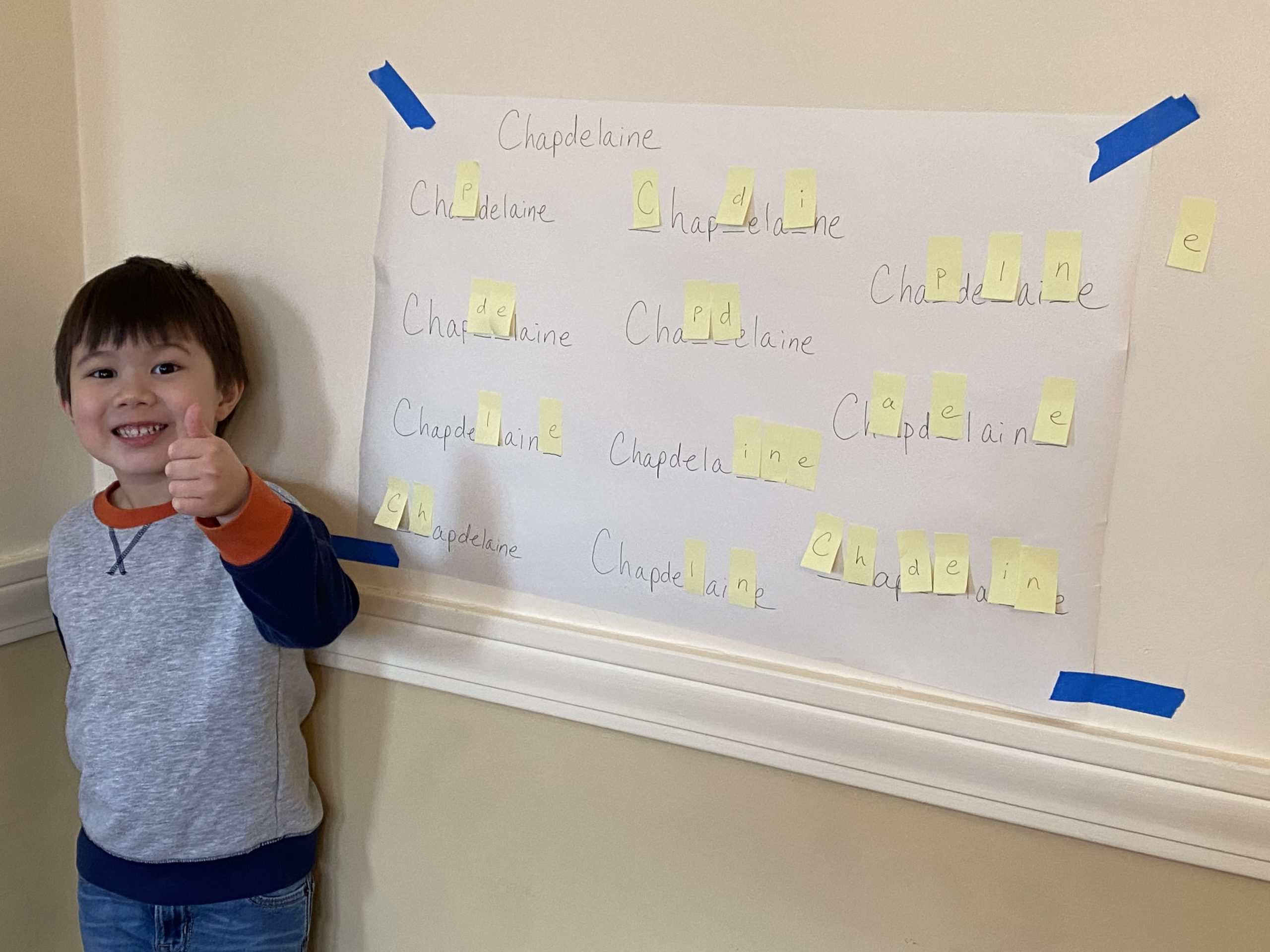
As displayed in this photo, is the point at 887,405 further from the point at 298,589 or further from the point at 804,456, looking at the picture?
the point at 298,589

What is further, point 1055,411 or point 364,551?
point 364,551

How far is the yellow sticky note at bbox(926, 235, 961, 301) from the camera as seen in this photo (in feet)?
2.88

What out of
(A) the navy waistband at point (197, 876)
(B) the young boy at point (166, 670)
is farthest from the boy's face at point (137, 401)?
(A) the navy waistband at point (197, 876)

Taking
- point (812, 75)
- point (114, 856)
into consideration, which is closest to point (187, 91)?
point (812, 75)

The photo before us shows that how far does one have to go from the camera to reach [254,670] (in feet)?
3.55

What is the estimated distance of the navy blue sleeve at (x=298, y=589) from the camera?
925 mm

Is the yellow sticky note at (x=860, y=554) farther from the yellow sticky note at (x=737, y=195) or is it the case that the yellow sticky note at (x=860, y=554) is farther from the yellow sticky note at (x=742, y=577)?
the yellow sticky note at (x=737, y=195)

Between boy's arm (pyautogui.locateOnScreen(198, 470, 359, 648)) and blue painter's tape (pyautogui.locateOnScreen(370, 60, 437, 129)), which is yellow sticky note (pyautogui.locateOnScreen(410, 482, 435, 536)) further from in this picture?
blue painter's tape (pyautogui.locateOnScreen(370, 60, 437, 129))

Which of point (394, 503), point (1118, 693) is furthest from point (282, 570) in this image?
point (1118, 693)

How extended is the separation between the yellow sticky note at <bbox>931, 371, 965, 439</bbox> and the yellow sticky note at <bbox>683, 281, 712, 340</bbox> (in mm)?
235

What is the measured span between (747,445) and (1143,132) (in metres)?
0.45

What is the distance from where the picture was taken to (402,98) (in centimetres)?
107

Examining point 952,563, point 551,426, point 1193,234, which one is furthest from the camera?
point 551,426

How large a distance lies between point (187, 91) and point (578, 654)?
87 centimetres
